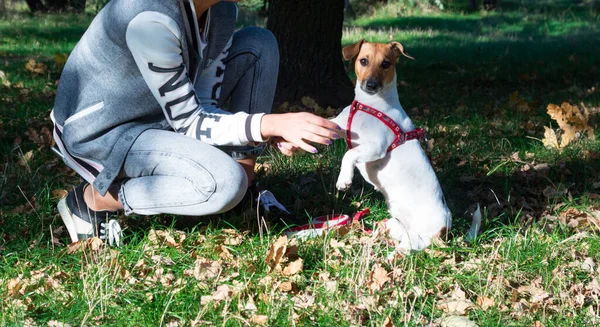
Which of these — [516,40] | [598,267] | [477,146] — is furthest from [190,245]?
[516,40]

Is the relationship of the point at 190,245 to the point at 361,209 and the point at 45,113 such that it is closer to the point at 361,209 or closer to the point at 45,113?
the point at 361,209

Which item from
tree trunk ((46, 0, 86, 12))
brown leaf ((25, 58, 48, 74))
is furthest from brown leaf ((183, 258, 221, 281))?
tree trunk ((46, 0, 86, 12))

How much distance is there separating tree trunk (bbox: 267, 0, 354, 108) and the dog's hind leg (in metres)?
3.10

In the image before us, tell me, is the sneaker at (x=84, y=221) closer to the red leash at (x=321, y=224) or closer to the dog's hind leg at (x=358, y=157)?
the red leash at (x=321, y=224)

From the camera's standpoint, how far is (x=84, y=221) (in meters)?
3.11

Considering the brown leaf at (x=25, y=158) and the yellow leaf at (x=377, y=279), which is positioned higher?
the yellow leaf at (x=377, y=279)

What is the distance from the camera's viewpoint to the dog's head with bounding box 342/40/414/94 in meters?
2.89

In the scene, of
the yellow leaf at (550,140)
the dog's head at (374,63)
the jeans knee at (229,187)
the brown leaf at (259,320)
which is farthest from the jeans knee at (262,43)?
the yellow leaf at (550,140)

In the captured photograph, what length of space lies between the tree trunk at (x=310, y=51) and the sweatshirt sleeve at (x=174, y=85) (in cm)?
310

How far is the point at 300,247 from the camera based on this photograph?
2969 millimetres

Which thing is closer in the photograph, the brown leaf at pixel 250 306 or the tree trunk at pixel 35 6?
the brown leaf at pixel 250 306

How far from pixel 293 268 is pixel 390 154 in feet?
2.12

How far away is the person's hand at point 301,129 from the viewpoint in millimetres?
2516

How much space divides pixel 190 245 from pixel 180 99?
72cm
